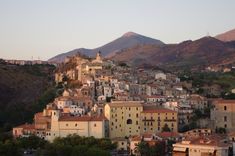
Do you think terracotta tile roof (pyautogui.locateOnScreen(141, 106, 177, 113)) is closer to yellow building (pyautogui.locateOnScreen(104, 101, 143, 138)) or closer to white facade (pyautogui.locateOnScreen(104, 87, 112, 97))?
yellow building (pyautogui.locateOnScreen(104, 101, 143, 138))

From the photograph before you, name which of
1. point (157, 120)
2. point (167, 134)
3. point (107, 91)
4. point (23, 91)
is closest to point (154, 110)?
point (157, 120)

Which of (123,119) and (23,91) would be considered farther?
(23,91)

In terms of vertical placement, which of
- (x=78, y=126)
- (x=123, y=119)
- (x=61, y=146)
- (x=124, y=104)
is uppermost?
(x=124, y=104)

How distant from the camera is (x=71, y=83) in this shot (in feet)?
218

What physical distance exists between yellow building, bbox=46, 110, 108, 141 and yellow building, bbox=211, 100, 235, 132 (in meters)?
9.58

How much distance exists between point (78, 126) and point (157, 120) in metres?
6.54

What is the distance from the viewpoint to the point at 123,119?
155ft

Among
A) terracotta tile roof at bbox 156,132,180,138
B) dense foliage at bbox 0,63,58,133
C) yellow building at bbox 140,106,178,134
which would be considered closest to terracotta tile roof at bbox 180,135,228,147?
terracotta tile roof at bbox 156,132,180,138

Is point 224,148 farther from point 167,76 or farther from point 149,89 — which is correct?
point 167,76

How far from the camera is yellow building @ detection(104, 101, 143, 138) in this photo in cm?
4703

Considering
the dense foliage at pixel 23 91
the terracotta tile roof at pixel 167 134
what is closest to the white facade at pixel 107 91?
the dense foliage at pixel 23 91

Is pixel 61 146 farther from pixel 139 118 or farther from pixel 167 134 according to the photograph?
pixel 139 118

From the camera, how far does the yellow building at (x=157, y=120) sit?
4741 cm

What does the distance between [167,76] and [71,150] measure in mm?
38064
